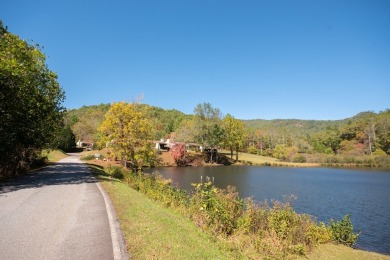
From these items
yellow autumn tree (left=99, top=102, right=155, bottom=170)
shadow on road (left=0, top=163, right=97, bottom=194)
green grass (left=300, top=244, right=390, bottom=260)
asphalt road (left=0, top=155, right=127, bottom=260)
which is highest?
yellow autumn tree (left=99, top=102, right=155, bottom=170)

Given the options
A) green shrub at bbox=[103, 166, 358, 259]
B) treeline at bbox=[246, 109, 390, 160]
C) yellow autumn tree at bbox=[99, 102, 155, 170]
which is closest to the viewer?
green shrub at bbox=[103, 166, 358, 259]

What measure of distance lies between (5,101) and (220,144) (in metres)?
69.2

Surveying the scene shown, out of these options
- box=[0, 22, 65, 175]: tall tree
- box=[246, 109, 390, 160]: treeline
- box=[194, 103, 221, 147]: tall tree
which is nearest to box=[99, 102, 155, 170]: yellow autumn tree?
box=[0, 22, 65, 175]: tall tree

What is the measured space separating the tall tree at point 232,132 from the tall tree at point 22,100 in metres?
64.4

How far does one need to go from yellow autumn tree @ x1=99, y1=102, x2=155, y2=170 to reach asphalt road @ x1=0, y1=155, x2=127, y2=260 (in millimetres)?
16748

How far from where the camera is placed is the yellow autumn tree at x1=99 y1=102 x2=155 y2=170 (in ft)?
103

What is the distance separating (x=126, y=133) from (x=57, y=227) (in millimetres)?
23045

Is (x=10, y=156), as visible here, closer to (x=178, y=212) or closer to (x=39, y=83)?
(x=39, y=83)

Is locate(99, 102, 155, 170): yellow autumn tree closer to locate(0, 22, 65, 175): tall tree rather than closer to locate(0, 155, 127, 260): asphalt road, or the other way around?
locate(0, 22, 65, 175): tall tree

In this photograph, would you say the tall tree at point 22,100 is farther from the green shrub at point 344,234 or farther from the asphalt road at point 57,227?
the green shrub at point 344,234

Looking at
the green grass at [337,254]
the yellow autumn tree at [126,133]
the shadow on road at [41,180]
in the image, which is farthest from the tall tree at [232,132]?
the green grass at [337,254]

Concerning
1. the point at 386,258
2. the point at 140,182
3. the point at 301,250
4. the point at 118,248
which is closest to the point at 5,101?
the point at 140,182

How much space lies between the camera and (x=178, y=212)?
47.1 ft

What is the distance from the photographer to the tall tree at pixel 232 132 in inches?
3381
